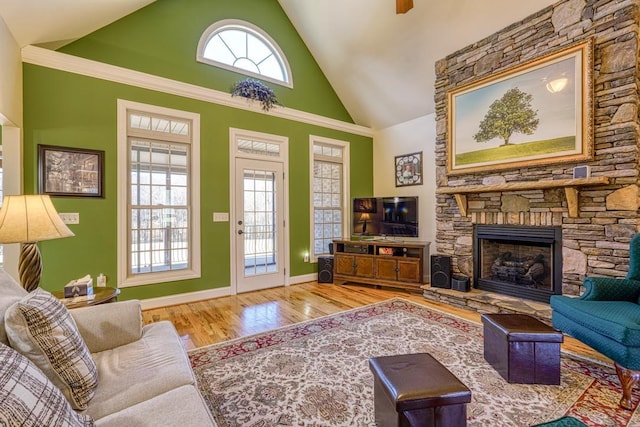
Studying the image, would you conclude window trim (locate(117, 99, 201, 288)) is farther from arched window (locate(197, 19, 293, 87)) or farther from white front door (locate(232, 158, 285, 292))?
arched window (locate(197, 19, 293, 87))

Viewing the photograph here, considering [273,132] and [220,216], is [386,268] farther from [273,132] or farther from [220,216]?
[273,132]

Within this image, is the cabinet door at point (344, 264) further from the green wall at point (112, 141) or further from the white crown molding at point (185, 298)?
the white crown molding at point (185, 298)

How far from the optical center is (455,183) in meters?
4.08

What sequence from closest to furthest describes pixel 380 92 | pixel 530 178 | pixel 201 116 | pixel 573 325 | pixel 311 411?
pixel 311 411
pixel 573 325
pixel 530 178
pixel 201 116
pixel 380 92

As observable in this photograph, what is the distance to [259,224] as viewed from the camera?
4.60 metres

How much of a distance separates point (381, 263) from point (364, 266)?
290 mm

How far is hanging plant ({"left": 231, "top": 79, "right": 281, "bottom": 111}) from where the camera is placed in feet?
14.0

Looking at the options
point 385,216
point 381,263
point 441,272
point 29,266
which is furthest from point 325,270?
point 29,266

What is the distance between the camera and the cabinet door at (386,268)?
4500 millimetres

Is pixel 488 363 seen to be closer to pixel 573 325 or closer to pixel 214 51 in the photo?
pixel 573 325

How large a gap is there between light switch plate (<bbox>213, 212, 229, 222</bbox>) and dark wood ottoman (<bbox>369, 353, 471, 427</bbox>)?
3.25 meters

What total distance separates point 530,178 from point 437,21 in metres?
2.27

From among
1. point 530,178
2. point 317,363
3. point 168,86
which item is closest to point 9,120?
point 168,86

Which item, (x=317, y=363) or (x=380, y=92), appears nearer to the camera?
(x=317, y=363)
